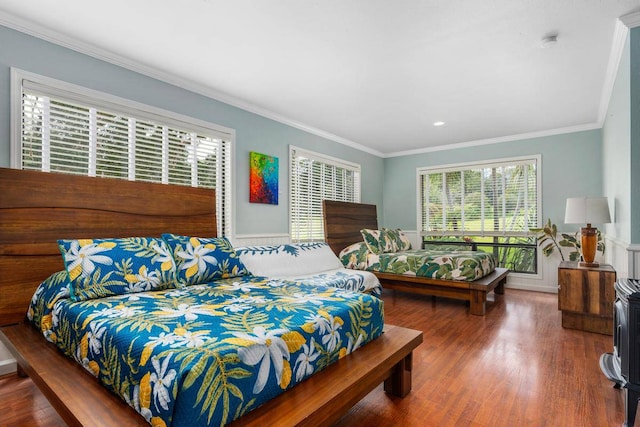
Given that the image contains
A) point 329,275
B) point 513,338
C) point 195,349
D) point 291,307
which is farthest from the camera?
point 329,275

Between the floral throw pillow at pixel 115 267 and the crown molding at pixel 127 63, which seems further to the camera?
the crown molding at pixel 127 63

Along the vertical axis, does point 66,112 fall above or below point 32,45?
below

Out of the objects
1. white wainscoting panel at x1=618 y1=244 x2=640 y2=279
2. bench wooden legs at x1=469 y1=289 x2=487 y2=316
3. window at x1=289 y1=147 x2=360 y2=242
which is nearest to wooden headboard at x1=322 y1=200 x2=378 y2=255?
window at x1=289 y1=147 x2=360 y2=242

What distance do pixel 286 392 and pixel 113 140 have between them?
8.44 feet

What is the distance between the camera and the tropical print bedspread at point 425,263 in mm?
4066

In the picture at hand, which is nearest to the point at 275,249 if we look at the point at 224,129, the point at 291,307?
the point at 224,129

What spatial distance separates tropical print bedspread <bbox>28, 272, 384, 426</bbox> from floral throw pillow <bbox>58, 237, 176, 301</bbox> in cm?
9

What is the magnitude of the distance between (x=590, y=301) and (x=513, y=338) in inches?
33.9

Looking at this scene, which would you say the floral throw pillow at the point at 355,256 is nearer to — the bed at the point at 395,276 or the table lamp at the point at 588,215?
the bed at the point at 395,276

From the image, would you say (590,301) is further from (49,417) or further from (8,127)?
(8,127)

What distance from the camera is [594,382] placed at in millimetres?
2211

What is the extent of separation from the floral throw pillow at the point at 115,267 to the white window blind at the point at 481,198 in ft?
16.0

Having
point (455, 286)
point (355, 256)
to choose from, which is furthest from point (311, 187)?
point (455, 286)

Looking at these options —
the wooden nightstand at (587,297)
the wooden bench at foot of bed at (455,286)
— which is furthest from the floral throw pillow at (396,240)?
the wooden nightstand at (587,297)
